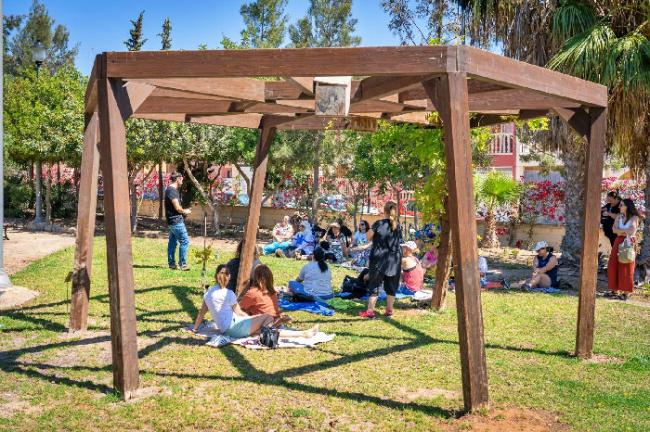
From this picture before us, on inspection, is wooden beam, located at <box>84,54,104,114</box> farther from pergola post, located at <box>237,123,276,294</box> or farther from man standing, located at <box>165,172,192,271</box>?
man standing, located at <box>165,172,192,271</box>

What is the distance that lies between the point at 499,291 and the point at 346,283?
300 centimetres

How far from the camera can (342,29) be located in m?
35.6

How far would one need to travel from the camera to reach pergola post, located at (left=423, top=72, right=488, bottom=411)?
5.16m

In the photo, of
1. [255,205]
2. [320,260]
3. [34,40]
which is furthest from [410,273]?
[34,40]

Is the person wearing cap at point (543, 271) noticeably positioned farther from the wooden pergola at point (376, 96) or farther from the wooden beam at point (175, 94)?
the wooden beam at point (175, 94)

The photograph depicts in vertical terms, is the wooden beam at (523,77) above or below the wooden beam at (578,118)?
above

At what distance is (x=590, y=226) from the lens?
23.0ft

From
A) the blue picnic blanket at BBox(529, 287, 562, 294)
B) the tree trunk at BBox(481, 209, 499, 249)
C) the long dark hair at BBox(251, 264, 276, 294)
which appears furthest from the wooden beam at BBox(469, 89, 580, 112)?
the tree trunk at BBox(481, 209, 499, 249)

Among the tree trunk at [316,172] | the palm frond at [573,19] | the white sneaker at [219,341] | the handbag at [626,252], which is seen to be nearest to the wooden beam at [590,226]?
the white sneaker at [219,341]

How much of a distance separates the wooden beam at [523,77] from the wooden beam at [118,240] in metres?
2.82

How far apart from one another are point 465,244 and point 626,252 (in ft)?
22.7

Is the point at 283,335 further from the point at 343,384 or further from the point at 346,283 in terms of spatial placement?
the point at 346,283

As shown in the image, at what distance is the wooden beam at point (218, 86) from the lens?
6246 mm

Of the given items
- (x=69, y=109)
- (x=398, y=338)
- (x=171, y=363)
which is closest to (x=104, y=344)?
(x=171, y=363)
